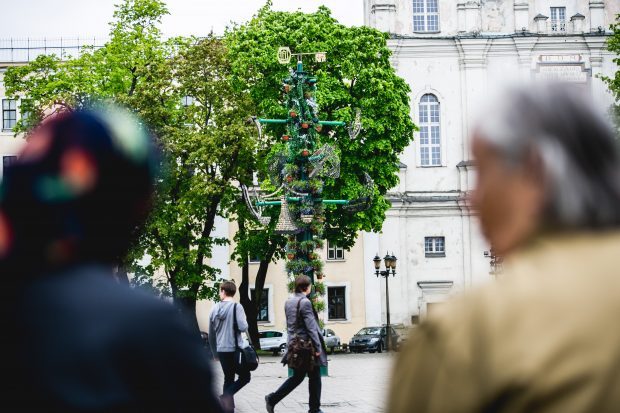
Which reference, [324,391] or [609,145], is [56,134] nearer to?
[609,145]

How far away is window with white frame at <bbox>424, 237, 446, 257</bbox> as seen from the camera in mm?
56344

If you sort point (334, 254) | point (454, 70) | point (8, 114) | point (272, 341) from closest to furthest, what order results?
point (272, 341)
point (334, 254)
point (454, 70)
point (8, 114)

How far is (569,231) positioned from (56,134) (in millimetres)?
1306

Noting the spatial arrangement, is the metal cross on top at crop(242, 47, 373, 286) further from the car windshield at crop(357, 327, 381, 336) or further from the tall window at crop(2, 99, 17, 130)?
the tall window at crop(2, 99, 17, 130)

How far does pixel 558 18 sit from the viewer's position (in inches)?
2254

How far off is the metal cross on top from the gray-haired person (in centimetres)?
2056

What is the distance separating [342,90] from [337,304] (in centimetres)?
1572

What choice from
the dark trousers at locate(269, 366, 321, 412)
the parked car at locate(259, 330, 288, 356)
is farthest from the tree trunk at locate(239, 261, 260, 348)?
the dark trousers at locate(269, 366, 321, 412)

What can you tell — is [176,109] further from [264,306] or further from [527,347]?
[527,347]

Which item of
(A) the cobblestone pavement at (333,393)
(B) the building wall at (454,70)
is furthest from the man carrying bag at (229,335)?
(B) the building wall at (454,70)

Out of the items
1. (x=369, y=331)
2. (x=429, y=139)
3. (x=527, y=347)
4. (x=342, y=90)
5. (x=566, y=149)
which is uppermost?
(x=342, y=90)

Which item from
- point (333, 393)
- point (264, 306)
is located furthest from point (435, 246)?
point (333, 393)

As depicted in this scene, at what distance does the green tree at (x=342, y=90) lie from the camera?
142ft

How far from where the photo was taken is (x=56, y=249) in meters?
2.78
